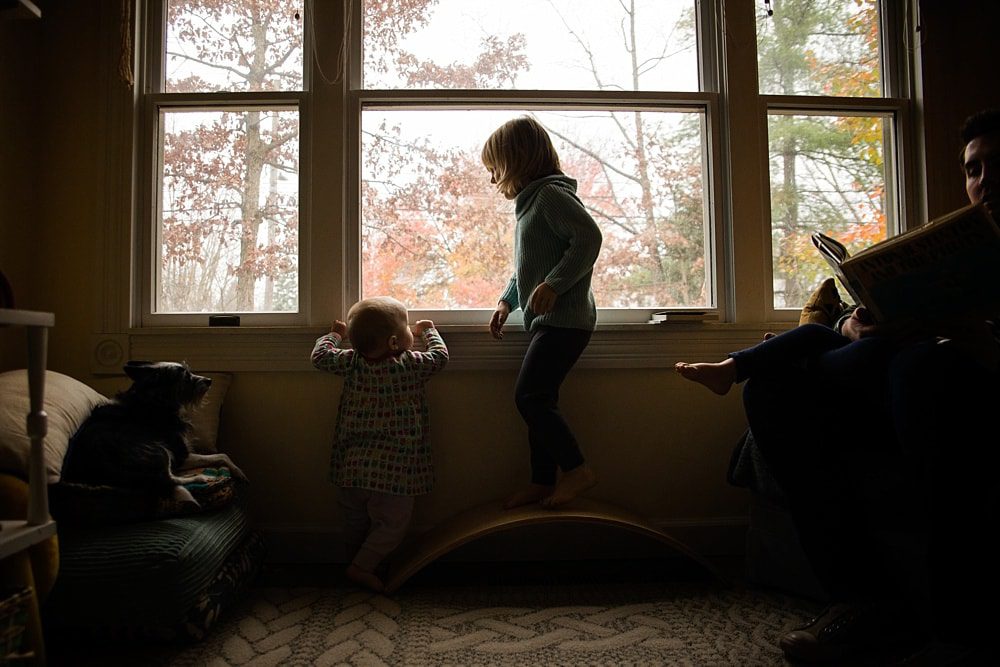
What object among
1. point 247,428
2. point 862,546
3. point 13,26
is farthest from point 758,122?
point 13,26

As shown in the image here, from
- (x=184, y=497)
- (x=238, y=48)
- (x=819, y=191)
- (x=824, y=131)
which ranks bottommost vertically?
(x=184, y=497)

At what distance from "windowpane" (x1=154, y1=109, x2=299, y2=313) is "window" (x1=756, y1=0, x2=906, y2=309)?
6.01ft

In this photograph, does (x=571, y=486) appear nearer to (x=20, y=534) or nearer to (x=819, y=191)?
(x=20, y=534)

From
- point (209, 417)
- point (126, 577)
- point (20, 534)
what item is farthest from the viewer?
point (209, 417)

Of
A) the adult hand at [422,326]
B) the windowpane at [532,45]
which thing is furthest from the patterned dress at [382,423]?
the windowpane at [532,45]

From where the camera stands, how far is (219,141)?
229 cm

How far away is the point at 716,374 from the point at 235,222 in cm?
177

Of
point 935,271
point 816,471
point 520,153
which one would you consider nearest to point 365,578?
point 816,471

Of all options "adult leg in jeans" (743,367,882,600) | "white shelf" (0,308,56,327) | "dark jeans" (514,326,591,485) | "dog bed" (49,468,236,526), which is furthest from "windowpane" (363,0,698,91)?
"dog bed" (49,468,236,526)

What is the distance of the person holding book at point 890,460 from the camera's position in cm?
115

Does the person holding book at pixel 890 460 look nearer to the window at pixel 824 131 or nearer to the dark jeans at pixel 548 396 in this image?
the dark jeans at pixel 548 396

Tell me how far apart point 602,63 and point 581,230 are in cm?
82

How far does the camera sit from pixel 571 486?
1911mm

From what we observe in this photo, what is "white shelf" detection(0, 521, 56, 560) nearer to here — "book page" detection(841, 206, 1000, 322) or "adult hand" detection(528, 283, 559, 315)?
"adult hand" detection(528, 283, 559, 315)
